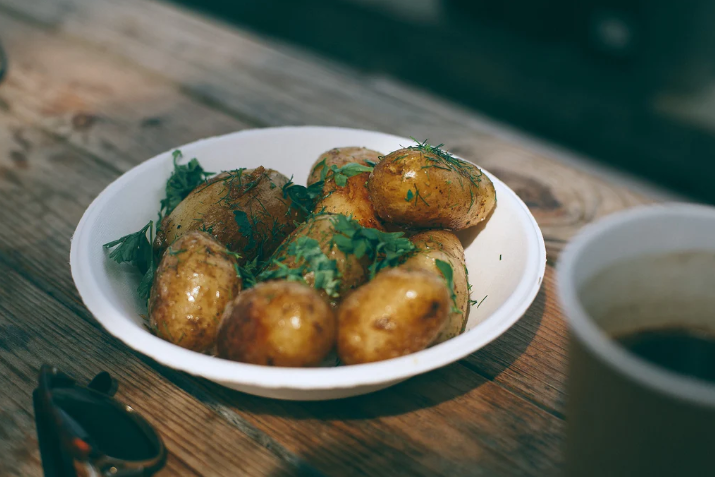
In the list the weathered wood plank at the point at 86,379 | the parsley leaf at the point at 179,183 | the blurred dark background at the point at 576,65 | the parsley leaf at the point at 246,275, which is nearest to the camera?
the weathered wood plank at the point at 86,379

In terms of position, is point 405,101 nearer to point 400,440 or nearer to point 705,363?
point 400,440

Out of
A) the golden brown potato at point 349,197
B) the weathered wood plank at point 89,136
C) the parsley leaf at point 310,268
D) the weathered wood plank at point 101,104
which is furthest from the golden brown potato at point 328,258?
the weathered wood plank at point 101,104

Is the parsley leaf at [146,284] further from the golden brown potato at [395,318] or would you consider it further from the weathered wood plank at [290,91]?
the weathered wood plank at [290,91]

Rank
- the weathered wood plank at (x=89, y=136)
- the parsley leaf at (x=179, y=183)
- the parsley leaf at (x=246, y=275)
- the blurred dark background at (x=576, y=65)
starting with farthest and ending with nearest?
the blurred dark background at (x=576, y=65) < the weathered wood plank at (x=89, y=136) < the parsley leaf at (x=179, y=183) < the parsley leaf at (x=246, y=275)

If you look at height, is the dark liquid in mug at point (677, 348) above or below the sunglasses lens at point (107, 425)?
above

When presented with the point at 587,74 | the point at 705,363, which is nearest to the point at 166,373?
the point at 705,363

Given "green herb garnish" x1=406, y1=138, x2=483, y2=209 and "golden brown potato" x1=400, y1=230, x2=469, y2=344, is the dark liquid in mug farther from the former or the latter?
"green herb garnish" x1=406, y1=138, x2=483, y2=209

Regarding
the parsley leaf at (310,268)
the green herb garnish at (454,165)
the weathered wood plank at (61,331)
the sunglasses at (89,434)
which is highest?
the green herb garnish at (454,165)

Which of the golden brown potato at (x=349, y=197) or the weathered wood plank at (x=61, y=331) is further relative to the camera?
the golden brown potato at (x=349, y=197)
